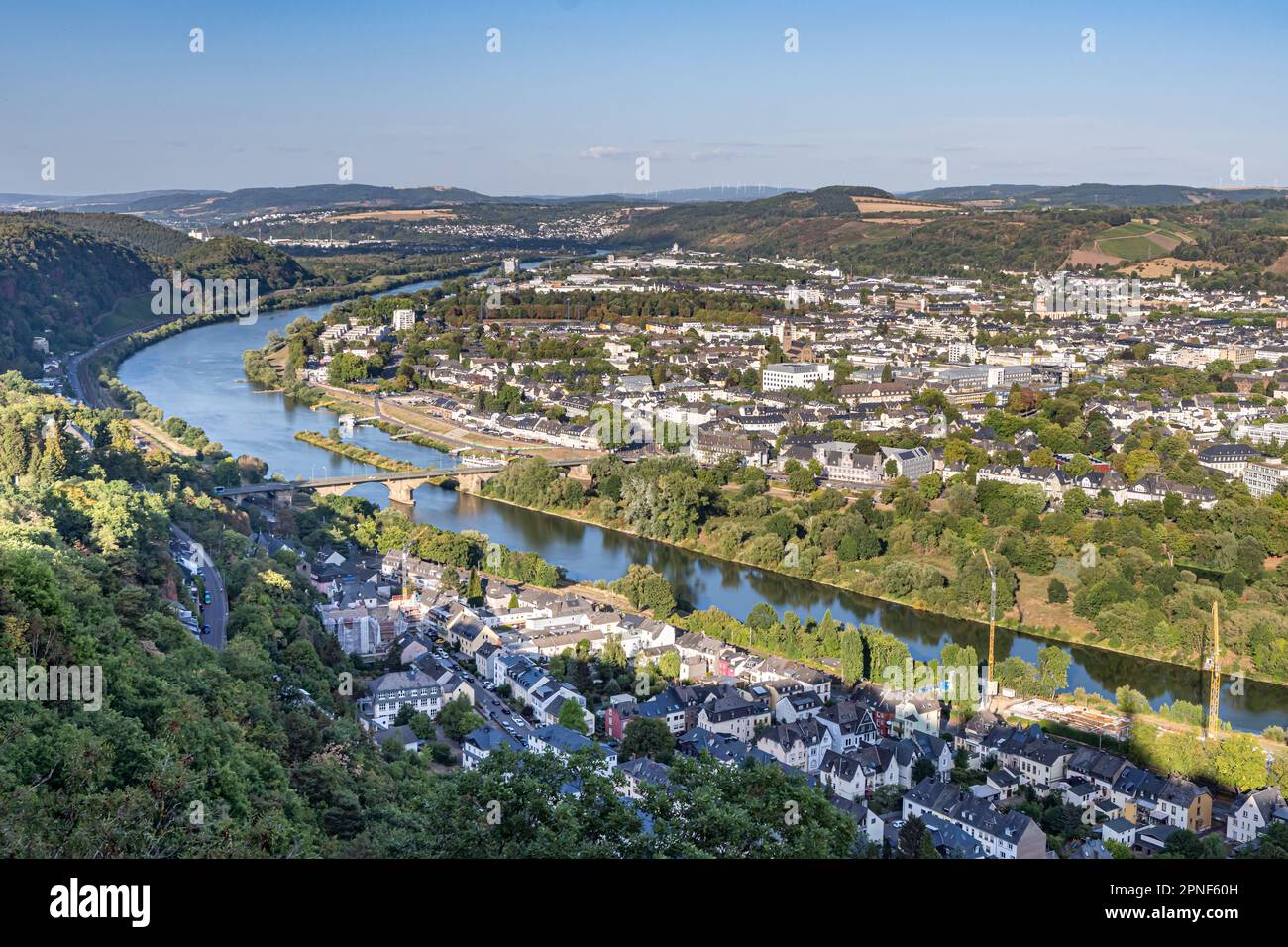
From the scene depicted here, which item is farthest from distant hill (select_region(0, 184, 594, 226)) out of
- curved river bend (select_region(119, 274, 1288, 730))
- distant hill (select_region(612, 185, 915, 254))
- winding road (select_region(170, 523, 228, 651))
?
winding road (select_region(170, 523, 228, 651))

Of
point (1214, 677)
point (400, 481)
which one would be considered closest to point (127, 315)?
point (400, 481)

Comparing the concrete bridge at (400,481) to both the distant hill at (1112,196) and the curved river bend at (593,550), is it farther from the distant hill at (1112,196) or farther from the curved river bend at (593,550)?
the distant hill at (1112,196)

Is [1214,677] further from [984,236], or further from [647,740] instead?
[984,236]

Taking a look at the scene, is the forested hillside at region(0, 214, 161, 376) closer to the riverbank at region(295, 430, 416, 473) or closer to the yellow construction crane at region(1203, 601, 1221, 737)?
the riverbank at region(295, 430, 416, 473)

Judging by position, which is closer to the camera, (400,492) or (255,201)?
(400,492)

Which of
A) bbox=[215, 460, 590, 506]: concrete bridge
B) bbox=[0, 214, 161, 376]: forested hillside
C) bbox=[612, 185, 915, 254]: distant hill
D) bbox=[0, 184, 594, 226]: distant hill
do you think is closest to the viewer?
bbox=[215, 460, 590, 506]: concrete bridge

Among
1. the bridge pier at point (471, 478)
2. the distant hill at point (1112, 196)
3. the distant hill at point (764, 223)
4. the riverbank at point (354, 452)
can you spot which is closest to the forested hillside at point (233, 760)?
the bridge pier at point (471, 478)
